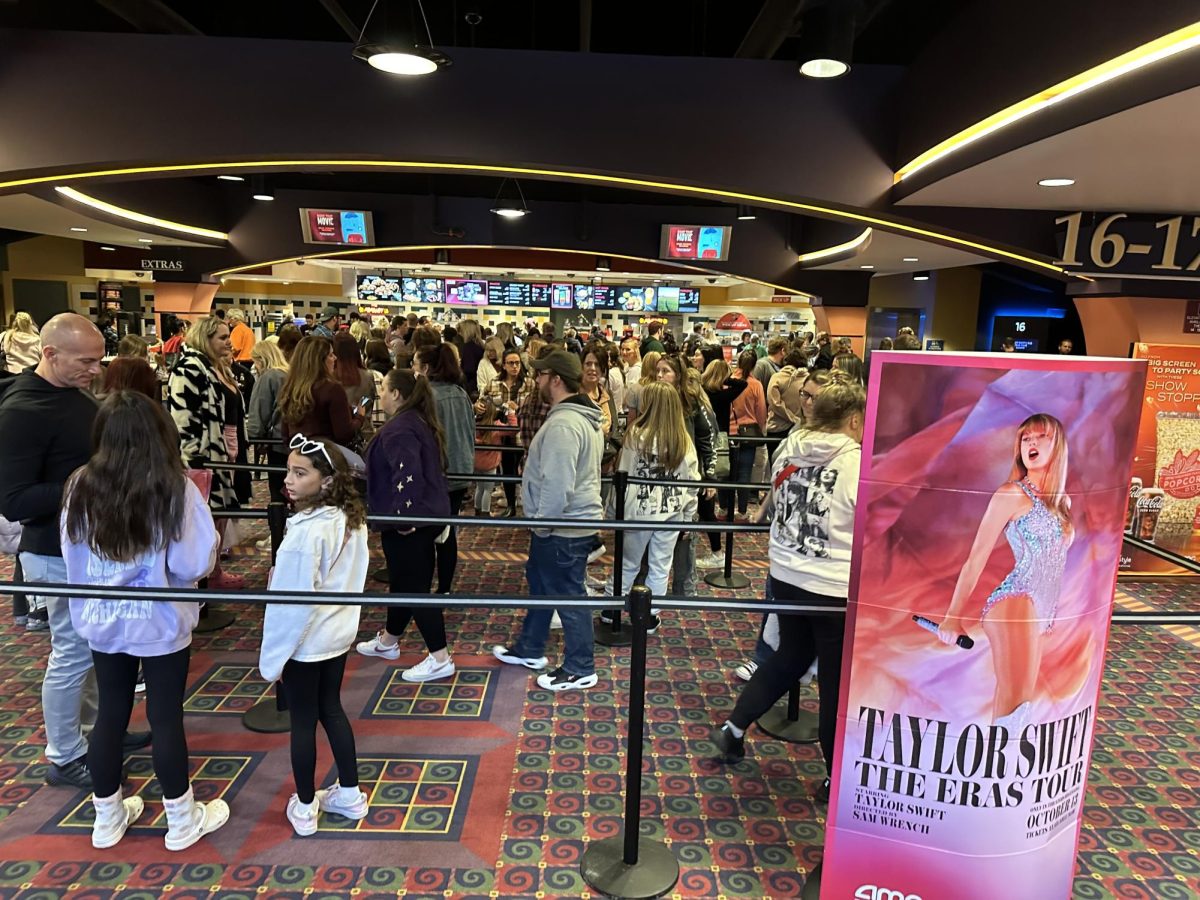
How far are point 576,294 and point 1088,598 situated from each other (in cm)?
1752

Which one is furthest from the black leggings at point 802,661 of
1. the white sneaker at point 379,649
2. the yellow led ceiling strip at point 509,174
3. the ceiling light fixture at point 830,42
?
the yellow led ceiling strip at point 509,174

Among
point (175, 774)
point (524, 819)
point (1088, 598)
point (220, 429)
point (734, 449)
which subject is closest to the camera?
point (1088, 598)

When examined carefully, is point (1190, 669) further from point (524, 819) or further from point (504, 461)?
point (504, 461)

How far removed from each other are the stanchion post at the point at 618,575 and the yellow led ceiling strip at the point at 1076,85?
2682mm

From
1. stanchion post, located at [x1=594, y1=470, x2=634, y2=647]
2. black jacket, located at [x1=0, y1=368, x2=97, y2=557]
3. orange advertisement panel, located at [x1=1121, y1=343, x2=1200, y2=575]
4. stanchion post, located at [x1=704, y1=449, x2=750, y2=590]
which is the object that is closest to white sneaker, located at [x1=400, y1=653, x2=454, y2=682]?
stanchion post, located at [x1=594, y1=470, x2=634, y2=647]

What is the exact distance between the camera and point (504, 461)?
7.52 metres

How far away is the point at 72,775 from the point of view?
117 inches

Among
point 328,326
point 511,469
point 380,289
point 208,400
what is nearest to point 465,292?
point 380,289

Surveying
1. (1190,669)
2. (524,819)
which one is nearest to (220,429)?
(524,819)

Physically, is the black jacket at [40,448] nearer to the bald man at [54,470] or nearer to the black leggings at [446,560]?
the bald man at [54,470]

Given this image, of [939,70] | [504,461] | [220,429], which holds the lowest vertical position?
[504,461]

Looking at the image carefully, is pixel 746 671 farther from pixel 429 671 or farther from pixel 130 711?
pixel 130 711

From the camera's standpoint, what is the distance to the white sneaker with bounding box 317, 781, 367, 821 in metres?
2.81

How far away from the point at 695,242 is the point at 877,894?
998 cm
